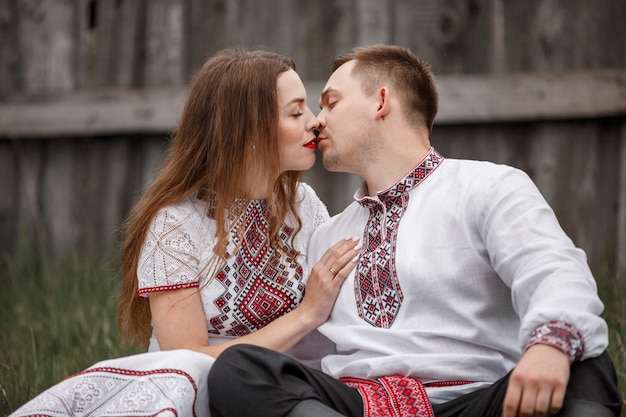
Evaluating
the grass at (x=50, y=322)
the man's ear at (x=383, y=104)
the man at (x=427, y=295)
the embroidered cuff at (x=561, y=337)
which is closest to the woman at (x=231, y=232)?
the man at (x=427, y=295)

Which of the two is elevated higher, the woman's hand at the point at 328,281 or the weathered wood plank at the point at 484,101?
the weathered wood plank at the point at 484,101

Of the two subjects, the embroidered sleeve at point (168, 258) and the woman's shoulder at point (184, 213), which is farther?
the woman's shoulder at point (184, 213)

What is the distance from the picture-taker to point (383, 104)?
3.10 meters

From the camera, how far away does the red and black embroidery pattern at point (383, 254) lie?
2785 mm

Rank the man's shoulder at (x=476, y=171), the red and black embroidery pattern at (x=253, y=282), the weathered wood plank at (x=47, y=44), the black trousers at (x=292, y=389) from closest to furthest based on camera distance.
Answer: the black trousers at (x=292, y=389), the man's shoulder at (x=476, y=171), the red and black embroidery pattern at (x=253, y=282), the weathered wood plank at (x=47, y=44)

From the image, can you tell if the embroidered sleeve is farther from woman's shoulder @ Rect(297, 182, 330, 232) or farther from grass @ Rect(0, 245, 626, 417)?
grass @ Rect(0, 245, 626, 417)

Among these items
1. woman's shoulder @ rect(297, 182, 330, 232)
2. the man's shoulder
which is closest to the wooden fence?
woman's shoulder @ rect(297, 182, 330, 232)

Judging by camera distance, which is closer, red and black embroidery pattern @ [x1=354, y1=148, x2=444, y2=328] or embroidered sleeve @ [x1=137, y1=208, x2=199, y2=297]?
red and black embroidery pattern @ [x1=354, y1=148, x2=444, y2=328]

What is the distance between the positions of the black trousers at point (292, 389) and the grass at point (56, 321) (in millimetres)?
925

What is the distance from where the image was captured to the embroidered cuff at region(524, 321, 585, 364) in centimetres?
223

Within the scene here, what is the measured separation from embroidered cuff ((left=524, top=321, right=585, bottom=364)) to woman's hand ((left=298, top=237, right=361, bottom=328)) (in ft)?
2.65

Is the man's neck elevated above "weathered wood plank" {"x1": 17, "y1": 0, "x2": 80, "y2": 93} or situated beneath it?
situated beneath

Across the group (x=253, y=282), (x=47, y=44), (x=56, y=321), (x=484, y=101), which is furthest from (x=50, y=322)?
(x=484, y=101)

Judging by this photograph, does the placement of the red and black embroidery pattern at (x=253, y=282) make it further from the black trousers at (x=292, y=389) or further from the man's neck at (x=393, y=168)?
the black trousers at (x=292, y=389)
